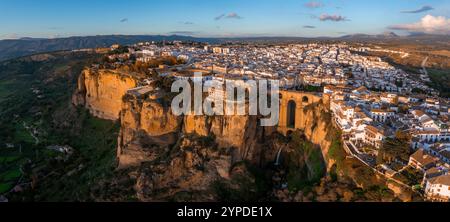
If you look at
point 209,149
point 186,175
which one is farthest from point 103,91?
point 186,175

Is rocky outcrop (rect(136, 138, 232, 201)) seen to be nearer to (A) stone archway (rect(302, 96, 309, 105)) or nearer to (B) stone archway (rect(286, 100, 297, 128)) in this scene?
(B) stone archway (rect(286, 100, 297, 128))

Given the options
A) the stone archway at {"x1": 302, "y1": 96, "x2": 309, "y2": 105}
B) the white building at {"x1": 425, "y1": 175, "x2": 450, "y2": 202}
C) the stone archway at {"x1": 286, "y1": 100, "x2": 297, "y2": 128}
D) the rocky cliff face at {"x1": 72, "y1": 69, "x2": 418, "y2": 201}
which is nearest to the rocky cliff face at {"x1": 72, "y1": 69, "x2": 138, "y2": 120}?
the rocky cliff face at {"x1": 72, "y1": 69, "x2": 418, "y2": 201}

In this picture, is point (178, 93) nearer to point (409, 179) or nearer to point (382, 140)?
point (382, 140)

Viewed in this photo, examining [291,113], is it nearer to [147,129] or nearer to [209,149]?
[209,149]

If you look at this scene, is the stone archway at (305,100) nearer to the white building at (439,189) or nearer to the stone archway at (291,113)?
the stone archway at (291,113)

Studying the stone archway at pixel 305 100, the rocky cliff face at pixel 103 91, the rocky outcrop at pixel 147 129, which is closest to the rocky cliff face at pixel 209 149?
the rocky outcrop at pixel 147 129

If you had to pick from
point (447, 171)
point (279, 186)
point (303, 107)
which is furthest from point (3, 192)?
point (447, 171)
